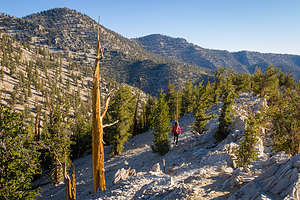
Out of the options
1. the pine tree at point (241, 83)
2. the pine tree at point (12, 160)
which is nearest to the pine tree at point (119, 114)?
the pine tree at point (12, 160)

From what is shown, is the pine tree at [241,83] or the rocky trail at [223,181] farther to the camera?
the pine tree at [241,83]

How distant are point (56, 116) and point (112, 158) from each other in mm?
9863

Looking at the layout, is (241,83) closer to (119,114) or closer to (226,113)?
(226,113)

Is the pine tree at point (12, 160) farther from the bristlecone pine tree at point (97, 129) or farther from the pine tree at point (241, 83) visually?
the pine tree at point (241, 83)

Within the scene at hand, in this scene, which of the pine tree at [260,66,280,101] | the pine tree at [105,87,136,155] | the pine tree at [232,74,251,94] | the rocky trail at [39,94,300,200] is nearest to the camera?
the rocky trail at [39,94,300,200]

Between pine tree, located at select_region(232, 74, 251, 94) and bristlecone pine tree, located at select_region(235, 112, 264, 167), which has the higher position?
pine tree, located at select_region(232, 74, 251, 94)

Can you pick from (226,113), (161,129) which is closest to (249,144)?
(226,113)

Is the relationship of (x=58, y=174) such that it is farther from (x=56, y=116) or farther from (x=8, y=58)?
(x=8, y=58)

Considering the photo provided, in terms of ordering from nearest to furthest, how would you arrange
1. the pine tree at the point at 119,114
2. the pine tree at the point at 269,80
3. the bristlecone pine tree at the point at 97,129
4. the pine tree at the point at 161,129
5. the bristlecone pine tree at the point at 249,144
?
the bristlecone pine tree at the point at 97,129
the bristlecone pine tree at the point at 249,144
the pine tree at the point at 161,129
the pine tree at the point at 119,114
the pine tree at the point at 269,80

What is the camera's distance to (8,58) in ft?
370

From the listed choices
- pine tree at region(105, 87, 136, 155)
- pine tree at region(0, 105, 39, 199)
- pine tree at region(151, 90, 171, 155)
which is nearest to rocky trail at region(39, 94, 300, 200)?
pine tree at region(151, 90, 171, 155)

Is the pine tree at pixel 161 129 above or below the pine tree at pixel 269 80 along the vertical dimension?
below

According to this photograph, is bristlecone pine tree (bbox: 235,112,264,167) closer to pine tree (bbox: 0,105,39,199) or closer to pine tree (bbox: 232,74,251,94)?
pine tree (bbox: 0,105,39,199)

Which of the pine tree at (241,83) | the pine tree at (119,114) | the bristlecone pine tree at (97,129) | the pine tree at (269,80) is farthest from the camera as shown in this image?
the pine tree at (241,83)
